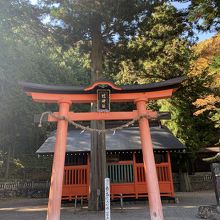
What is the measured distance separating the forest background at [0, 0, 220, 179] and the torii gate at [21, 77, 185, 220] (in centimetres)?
220

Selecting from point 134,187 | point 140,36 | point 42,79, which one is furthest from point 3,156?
point 140,36

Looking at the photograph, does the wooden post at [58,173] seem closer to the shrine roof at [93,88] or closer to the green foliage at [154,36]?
the shrine roof at [93,88]

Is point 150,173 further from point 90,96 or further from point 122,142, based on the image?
point 122,142

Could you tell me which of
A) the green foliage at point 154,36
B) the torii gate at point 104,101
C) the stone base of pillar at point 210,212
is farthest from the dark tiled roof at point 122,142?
the torii gate at point 104,101

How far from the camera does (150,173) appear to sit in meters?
6.82

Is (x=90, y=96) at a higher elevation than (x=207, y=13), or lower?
lower

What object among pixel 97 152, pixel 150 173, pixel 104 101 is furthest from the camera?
pixel 97 152

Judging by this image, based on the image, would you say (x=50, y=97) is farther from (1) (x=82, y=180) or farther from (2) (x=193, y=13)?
(1) (x=82, y=180)

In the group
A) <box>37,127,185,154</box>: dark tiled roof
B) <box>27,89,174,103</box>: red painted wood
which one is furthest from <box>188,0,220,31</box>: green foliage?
<box>37,127,185,154</box>: dark tiled roof

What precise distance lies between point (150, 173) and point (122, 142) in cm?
822

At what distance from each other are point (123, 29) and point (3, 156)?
58.7 ft

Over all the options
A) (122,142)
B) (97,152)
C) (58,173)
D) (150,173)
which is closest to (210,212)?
(150,173)

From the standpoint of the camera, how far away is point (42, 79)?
21.8 m

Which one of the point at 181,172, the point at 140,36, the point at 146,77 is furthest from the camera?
the point at 181,172
